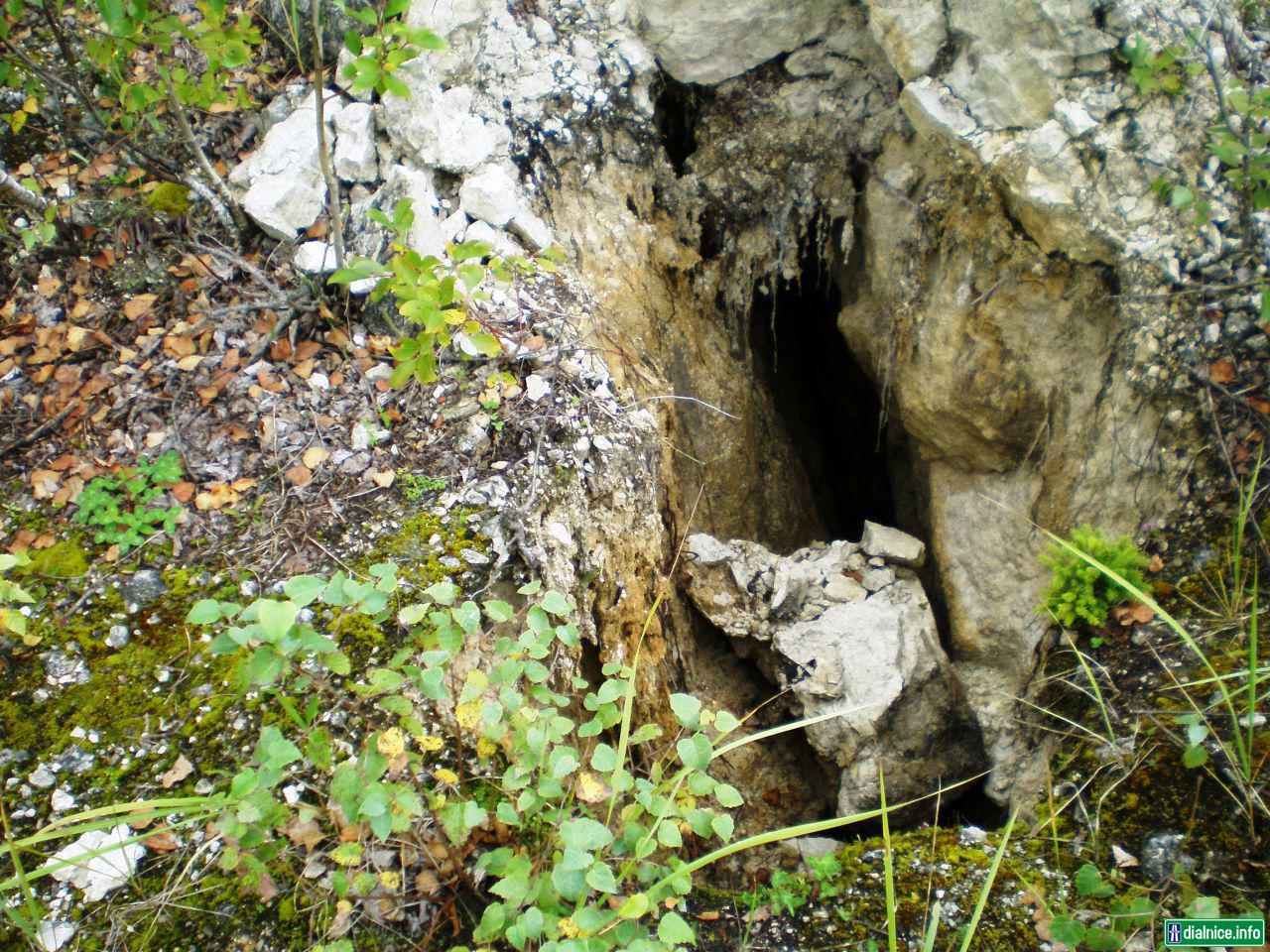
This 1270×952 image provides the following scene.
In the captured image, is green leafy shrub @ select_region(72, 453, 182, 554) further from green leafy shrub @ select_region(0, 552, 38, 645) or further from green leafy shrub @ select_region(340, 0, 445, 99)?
green leafy shrub @ select_region(340, 0, 445, 99)

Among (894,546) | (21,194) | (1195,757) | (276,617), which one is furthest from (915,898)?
(21,194)

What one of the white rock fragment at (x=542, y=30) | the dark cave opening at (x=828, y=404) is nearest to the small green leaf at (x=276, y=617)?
the white rock fragment at (x=542, y=30)

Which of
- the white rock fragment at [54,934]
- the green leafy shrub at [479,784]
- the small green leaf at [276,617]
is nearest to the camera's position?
the small green leaf at [276,617]

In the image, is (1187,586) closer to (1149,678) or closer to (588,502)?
(1149,678)

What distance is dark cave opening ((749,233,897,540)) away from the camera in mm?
4445

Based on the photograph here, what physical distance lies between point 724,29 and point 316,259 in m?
2.15

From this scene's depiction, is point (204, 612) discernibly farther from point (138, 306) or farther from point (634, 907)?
point (138, 306)

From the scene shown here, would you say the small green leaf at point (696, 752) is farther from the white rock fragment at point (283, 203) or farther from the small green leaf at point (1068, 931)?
the white rock fragment at point (283, 203)

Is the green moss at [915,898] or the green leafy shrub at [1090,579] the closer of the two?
the green moss at [915,898]

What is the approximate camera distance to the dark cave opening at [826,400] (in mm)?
4445

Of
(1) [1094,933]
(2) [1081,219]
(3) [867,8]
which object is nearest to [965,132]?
(2) [1081,219]

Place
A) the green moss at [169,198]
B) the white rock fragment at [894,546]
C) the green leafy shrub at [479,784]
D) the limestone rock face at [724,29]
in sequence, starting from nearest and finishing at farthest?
the green leafy shrub at [479,784], the green moss at [169,198], the limestone rock face at [724,29], the white rock fragment at [894,546]

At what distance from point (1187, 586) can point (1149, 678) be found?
37cm

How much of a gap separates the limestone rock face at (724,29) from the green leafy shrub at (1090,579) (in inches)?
101
